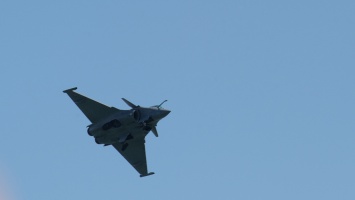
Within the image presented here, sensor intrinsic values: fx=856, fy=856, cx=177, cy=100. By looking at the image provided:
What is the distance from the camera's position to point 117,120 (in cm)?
11444

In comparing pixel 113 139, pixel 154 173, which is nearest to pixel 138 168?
pixel 154 173

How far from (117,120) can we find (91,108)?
16.8 feet

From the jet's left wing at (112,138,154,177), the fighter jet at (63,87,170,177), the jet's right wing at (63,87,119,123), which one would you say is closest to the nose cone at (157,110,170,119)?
the fighter jet at (63,87,170,177)

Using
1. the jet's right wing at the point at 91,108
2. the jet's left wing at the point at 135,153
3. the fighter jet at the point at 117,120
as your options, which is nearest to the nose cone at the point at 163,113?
the fighter jet at the point at 117,120

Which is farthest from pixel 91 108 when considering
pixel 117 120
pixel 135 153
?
pixel 135 153

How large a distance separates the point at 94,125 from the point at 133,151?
38.6 ft

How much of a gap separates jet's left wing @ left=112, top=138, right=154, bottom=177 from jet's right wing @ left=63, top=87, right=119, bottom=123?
9.02 m

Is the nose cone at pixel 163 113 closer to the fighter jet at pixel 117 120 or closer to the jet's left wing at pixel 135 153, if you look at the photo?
the fighter jet at pixel 117 120

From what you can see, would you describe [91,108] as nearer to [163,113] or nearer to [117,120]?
[117,120]

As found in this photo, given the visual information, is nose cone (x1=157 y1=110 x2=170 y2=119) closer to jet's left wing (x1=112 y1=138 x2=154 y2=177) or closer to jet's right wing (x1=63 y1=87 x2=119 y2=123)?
jet's right wing (x1=63 y1=87 x2=119 y2=123)

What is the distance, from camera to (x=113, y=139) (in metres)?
118

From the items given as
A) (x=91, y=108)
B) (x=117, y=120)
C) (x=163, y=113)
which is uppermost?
(x=91, y=108)

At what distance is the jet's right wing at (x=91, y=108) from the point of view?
116500mm

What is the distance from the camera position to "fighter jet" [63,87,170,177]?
113000 millimetres
